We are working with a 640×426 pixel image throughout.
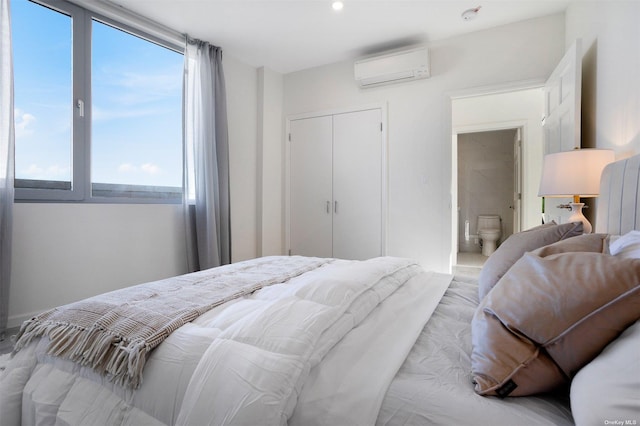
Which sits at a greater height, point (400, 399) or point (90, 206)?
point (90, 206)

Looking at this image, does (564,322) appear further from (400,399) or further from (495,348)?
(400,399)

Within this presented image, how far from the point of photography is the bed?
2.13 ft

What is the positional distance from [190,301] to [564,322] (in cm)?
109

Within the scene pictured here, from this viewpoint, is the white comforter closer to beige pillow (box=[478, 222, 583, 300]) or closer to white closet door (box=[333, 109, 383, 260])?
beige pillow (box=[478, 222, 583, 300])

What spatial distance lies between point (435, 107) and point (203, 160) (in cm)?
250

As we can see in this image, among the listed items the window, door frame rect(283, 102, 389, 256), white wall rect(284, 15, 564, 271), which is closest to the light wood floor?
white wall rect(284, 15, 564, 271)

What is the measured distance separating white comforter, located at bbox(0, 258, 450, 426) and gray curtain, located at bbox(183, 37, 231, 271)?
2.16 m

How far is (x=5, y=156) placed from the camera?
83.7 inches

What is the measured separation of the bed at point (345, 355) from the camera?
0.65 meters

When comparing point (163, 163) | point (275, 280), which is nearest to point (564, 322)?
point (275, 280)

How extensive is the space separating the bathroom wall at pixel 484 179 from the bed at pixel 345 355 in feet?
16.6

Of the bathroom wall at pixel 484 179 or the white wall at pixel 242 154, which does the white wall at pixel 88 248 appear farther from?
the bathroom wall at pixel 484 179

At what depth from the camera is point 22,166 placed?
2303mm

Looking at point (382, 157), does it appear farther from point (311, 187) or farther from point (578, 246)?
point (578, 246)
